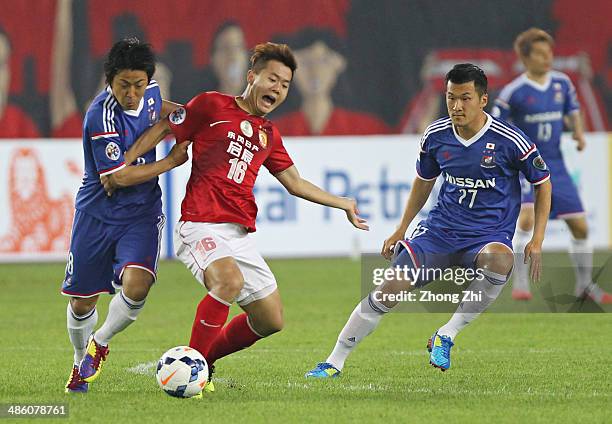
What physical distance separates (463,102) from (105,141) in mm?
2130

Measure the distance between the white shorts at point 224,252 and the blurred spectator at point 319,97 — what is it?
10157 mm

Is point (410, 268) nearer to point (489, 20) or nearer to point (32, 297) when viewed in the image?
point (32, 297)

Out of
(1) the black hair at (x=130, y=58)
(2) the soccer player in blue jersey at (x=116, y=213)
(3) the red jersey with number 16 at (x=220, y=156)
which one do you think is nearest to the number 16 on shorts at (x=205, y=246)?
(3) the red jersey with number 16 at (x=220, y=156)

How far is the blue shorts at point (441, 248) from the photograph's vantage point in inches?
286

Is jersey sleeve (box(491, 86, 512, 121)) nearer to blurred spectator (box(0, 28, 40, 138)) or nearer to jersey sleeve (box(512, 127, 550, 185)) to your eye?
jersey sleeve (box(512, 127, 550, 185))

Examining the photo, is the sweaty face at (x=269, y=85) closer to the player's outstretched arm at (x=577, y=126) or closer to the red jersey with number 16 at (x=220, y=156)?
the red jersey with number 16 at (x=220, y=156)

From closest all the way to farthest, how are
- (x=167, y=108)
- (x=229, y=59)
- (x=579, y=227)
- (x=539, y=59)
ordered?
1. (x=167, y=108)
2. (x=579, y=227)
3. (x=539, y=59)
4. (x=229, y=59)

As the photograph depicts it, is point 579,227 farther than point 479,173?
Yes

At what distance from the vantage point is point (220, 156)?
654 cm

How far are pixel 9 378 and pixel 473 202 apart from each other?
9.72ft

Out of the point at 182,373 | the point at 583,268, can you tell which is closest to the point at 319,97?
the point at 583,268

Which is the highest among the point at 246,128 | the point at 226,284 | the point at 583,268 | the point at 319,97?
the point at 246,128

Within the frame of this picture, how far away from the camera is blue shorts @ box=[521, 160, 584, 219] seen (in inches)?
435

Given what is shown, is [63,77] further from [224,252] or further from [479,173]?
[224,252]
